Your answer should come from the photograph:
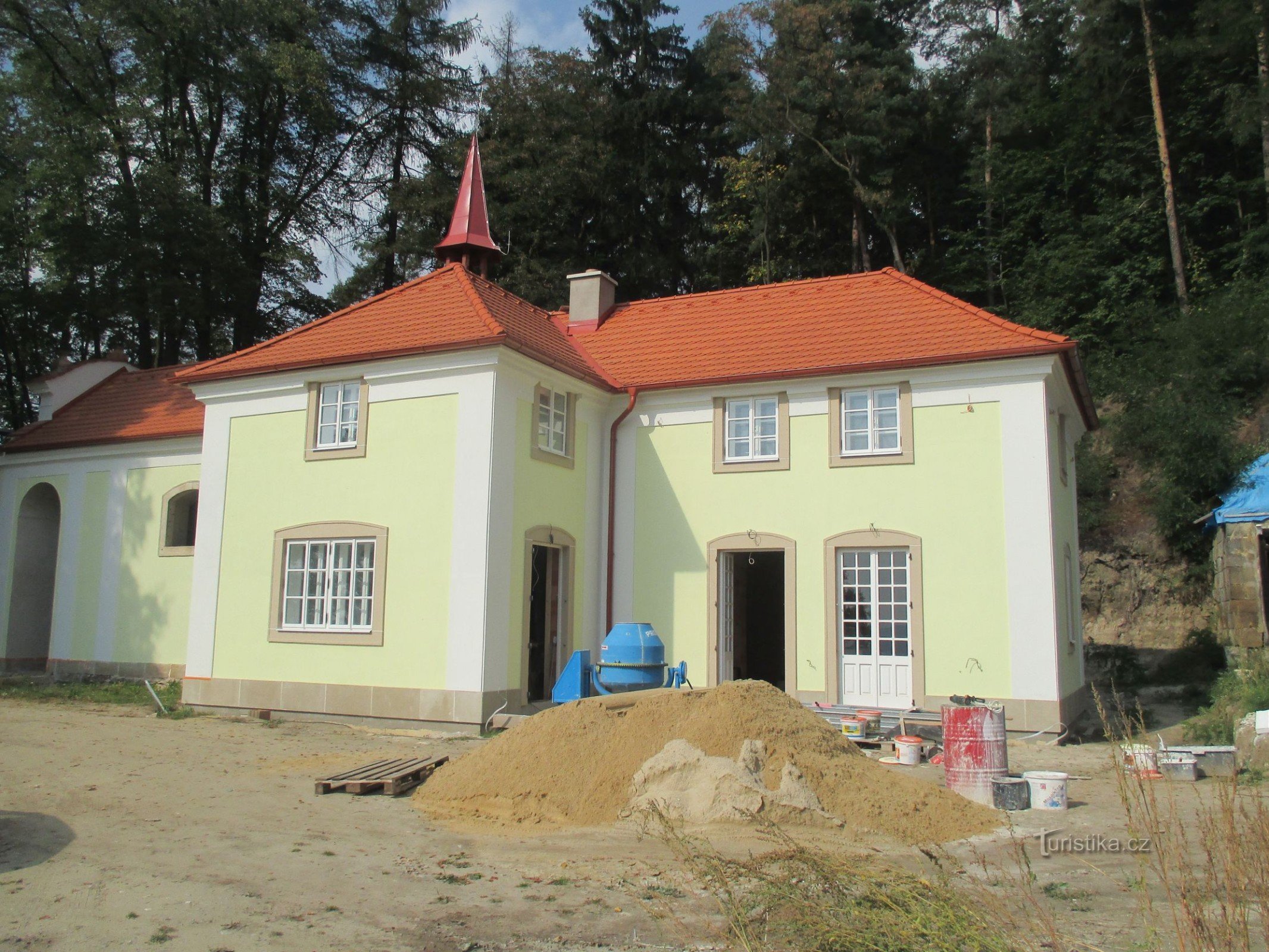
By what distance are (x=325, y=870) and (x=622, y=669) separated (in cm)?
648

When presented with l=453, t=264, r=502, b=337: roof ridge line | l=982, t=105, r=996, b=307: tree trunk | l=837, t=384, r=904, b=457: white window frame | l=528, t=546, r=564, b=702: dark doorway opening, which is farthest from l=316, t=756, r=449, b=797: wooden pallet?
l=982, t=105, r=996, b=307: tree trunk

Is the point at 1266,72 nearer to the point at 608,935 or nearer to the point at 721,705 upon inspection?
the point at 721,705

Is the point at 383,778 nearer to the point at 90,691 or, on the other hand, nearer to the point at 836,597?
the point at 836,597

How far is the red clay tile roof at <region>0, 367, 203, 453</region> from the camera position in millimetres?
20203

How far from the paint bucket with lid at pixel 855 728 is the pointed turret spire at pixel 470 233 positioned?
1014 cm

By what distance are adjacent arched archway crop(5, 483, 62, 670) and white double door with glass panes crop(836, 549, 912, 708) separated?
16404mm

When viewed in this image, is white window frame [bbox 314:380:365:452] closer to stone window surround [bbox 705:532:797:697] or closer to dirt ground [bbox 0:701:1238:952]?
dirt ground [bbox 0:701:1238:952]

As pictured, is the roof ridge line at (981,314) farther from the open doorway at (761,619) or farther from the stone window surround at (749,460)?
the open doorway at (761,619)

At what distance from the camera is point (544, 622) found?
15758 mm

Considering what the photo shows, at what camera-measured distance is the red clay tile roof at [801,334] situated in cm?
1454

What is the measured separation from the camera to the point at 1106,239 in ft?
92.6

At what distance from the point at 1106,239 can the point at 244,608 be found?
2465cm

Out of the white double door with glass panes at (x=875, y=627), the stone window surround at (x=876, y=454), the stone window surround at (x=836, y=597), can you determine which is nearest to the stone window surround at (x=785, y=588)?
the stone window surround at (x=836, y=597)

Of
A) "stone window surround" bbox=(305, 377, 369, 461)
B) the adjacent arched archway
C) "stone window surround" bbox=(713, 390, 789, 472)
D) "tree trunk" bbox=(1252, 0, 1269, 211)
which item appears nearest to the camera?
"stone window surround" bbox=(305, 377, 369, 461)
